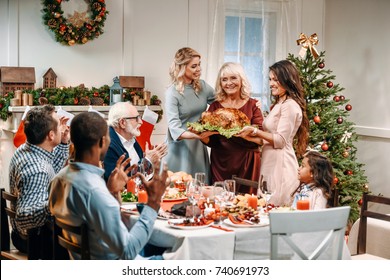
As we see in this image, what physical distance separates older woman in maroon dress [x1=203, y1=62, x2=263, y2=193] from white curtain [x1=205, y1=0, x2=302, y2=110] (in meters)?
1.73

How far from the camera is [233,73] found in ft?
13.3

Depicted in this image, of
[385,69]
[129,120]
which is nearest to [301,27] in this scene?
[385,69]

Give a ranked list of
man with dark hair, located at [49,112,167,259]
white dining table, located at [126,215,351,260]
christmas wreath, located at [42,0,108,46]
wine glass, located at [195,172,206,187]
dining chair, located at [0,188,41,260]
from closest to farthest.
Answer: man with dark hair, located at [49,112,167,259], white dining table, located at [126,215,351,260], dining chair, located at [0,188,41,260], wine glass, located at [195,172,206,187], christmas wreath, located at [42,0,108,46]

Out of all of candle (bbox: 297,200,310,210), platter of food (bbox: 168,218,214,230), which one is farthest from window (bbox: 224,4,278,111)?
platter of food (bbox: 168,218,214,230)

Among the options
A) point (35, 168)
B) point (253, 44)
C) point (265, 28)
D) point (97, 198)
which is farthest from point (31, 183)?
point (265, 28)

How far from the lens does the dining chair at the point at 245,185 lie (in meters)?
3.53

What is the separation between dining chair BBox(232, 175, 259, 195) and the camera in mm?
3527

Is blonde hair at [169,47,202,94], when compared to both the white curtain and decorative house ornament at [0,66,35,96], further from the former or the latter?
the white curtain

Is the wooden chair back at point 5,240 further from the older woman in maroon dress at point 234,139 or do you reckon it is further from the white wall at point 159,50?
the white wall at point 159,50

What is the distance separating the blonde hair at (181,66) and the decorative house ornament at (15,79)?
1441 mm

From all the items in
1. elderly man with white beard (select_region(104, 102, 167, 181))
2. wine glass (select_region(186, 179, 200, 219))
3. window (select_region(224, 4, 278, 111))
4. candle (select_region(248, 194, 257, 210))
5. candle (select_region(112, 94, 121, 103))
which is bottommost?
candle (select_region(248, 194, 257, 210))

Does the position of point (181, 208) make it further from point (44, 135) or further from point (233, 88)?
point (233, 88)

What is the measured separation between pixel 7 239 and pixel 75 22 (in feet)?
8.29

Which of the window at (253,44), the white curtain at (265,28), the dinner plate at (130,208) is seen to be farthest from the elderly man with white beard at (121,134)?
the window at (253,44)
